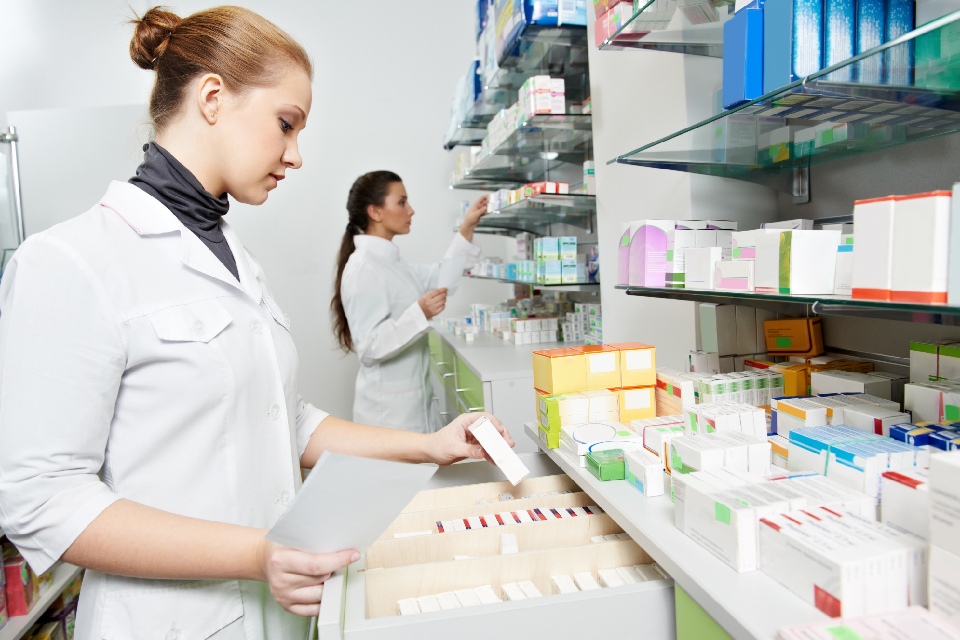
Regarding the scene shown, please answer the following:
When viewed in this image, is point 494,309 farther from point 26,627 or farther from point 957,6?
point 957,6

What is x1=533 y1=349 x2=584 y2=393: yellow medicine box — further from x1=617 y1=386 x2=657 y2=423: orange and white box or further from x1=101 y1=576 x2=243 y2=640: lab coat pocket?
x1=101 y1=576 x2=243 y2=640: lab coat pocket

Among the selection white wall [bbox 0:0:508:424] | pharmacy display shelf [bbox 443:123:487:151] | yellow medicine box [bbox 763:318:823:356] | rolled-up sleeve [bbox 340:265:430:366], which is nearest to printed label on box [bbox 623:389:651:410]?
yellow medicine box [bbox 763:318:823:356]

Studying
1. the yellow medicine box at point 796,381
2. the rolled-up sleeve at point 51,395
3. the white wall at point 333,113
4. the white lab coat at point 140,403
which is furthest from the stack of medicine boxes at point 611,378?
the white wall at point 333,113

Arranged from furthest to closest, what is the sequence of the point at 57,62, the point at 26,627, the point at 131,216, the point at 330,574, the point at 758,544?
the point at 57,62 → the point at 26,627 → the point at 131,216 → the point at 330,574 → the point at 758,544

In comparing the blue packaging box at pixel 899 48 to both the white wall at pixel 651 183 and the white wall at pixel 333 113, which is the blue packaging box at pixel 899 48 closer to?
the white wall at pixel 651 183

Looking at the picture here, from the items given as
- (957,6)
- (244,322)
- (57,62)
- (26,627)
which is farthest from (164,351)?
(57,62)

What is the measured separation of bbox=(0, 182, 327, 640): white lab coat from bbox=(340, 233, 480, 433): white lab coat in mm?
2015

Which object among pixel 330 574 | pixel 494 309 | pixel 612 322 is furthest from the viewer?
pixel 494 309

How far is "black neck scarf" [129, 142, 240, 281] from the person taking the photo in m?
1.26

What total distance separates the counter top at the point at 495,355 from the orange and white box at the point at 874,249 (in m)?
1.89

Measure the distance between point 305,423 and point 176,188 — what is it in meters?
0.63

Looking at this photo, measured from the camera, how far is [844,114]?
1.33 meters

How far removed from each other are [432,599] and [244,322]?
2.07ft

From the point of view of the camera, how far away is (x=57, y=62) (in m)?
5.33
